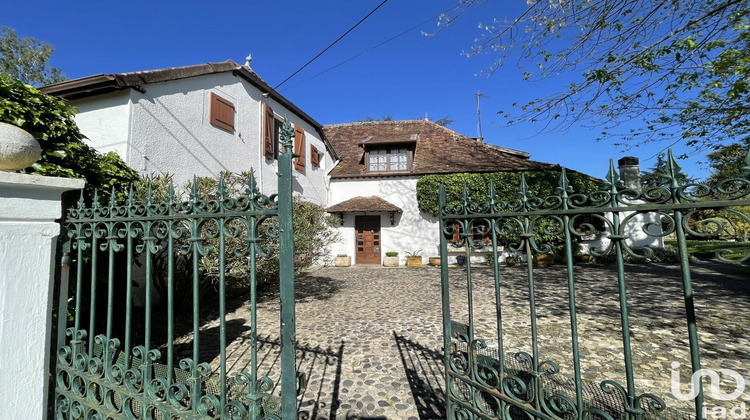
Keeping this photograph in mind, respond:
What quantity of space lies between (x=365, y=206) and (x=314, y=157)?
294 centimetres

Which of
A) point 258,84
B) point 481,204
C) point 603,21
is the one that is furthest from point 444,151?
point 481,204

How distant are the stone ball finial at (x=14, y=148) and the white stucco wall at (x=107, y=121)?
4.57 m

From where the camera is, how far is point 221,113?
26.6 feet

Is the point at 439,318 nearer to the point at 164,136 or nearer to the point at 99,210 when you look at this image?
the point at 99,210

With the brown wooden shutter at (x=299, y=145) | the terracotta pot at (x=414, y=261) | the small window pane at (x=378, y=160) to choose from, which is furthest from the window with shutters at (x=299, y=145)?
the terracotta pot at (x=414, y=261)

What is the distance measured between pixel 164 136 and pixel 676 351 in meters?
9.14

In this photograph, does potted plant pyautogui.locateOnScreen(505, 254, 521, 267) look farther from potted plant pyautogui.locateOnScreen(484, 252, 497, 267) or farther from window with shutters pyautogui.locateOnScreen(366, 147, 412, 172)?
window with shutters pyautogui.locateOnScreen(366, 147, 412, 172)

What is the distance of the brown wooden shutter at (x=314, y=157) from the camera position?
1283 cm

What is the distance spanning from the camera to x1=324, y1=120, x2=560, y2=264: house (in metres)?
13.6

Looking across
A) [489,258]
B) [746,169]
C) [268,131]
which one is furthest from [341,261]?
[746,169]

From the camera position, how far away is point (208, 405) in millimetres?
1694

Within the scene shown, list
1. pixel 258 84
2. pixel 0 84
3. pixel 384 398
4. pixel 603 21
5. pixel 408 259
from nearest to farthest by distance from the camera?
pixel 0 84
pixel 384 398
pixel 603 21
pixel 258 84
pixel 408 259

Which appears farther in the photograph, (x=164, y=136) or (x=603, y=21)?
(x=164, y=136)

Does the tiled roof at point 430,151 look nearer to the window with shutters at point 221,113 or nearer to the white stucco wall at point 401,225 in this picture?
the white stucco wall at point 401,225
